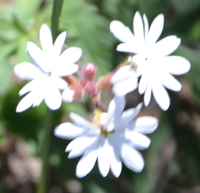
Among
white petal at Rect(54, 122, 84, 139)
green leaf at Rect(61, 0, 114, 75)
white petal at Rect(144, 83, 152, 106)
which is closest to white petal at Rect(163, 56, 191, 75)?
white petal at Rect(144, 83, 152, 106)

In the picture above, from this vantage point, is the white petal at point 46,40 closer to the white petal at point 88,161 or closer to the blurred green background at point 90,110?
the white petal at point 88,161

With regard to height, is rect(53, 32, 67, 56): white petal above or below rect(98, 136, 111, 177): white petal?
above

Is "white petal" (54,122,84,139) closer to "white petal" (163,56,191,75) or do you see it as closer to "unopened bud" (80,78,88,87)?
"unopened bud" (80,78,88,87)

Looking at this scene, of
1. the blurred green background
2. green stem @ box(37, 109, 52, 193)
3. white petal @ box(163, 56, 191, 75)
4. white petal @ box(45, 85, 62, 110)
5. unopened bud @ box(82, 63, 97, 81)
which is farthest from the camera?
the blurred green background

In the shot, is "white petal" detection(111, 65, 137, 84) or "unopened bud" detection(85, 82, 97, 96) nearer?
"white petal" detection(111, 65, 137, 84)

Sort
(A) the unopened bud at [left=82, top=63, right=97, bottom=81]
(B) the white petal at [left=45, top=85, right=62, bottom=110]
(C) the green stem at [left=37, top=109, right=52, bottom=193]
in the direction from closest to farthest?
1. (B) the white petal at [left=45, top=85, right=62, bottom=110]
2. (A) the unopened bud at [left=82, top=63, right=97, bottom=81]
3. (C) the green stem at [left=37, top=109, right=52, bottom=193]

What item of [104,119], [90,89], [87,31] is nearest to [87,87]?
[90,89]

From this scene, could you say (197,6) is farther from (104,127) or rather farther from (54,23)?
(104,127)
